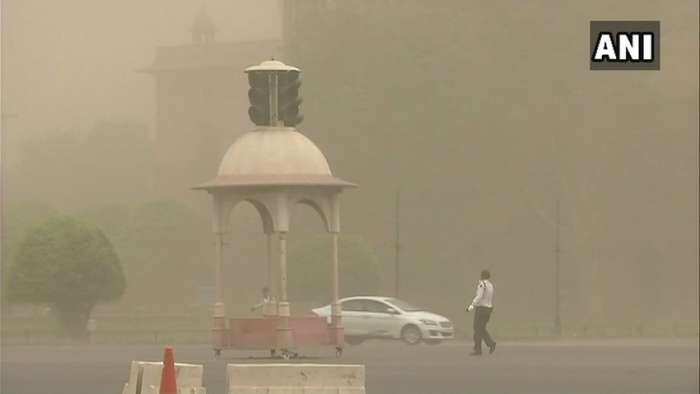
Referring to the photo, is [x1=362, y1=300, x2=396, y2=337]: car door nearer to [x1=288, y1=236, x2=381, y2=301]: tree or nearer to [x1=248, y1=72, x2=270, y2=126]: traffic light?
[x1=248, y1=72, x2=270, y2=126]: traffic light


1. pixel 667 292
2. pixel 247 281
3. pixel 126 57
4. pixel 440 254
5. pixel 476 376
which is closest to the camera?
pixel 476 376

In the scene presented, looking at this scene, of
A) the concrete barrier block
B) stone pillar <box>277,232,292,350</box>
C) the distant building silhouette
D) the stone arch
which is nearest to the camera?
the concrete barrier block

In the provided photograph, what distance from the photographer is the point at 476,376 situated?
23359 millimetres

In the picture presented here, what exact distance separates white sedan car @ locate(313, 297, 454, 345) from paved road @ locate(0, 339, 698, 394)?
17.1 inches

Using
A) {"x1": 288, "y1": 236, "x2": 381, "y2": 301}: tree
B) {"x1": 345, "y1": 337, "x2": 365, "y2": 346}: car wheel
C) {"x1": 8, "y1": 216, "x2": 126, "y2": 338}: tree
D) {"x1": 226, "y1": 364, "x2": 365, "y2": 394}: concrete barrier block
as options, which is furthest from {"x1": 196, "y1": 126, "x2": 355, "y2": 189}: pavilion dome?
{"x1": 288, "y1": 236, "x2": 381, "y2": 301}: tree

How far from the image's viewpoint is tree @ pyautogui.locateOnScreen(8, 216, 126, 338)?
155 ft

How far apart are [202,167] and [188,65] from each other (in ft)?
13.7

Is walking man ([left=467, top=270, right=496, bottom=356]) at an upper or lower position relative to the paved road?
upper

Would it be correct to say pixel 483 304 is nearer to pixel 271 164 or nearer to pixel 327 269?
pixel 271 164

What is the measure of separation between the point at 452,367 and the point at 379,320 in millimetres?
13288

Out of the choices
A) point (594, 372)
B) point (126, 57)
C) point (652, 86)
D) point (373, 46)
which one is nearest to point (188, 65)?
point (126, 57)

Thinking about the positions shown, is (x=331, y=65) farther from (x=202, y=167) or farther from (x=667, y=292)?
(x=667, y=292)

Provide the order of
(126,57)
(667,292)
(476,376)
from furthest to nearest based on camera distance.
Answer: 1. (126,57)
2. (667,292)
3. (476,376)

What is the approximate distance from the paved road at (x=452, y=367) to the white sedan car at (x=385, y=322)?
433 mm
